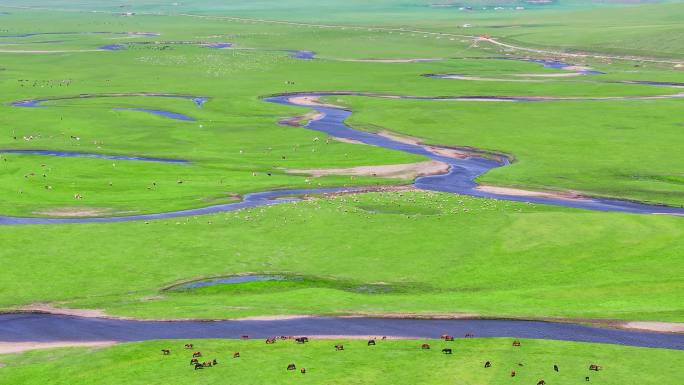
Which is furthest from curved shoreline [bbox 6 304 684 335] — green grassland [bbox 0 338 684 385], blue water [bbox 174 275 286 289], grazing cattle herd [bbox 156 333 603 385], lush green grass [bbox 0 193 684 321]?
blue water [bbox 174 275 286 289]

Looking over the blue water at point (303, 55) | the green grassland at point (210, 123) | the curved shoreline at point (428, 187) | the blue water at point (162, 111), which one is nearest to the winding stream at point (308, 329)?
the curved shoreline at point (428, 187)

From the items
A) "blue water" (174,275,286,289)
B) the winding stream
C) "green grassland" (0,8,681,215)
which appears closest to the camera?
the winding stream

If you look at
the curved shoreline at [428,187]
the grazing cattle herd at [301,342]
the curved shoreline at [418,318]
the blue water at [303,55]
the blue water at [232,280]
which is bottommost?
the blue water at [303,55]

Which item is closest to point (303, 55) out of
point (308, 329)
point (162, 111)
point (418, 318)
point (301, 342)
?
point (162, 111)

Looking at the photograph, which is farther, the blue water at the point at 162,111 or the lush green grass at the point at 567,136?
the blue water at the point at 162,111

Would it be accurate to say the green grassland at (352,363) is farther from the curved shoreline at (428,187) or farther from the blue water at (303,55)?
the blue water at (303,55)

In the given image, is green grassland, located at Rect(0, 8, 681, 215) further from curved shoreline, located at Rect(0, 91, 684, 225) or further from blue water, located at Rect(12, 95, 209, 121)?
curved shoreline, located at Rect(0, 91, 684, 225)
